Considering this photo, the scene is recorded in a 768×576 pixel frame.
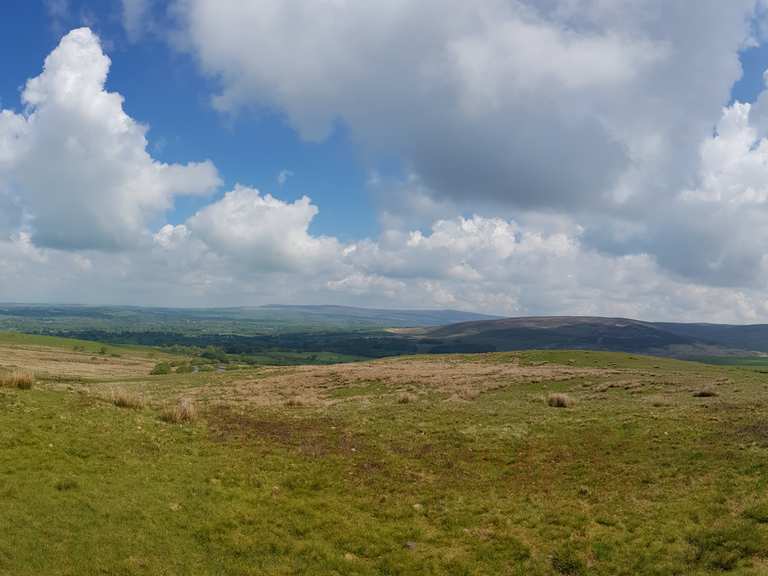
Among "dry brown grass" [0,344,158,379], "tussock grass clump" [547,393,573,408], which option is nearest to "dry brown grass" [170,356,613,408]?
"tussock grass clump" [547,393,573,408]

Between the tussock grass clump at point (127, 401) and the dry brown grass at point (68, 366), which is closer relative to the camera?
the tussock grass clump at point (127, 401)

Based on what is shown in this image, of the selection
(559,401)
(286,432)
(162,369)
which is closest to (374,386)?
(559,401)

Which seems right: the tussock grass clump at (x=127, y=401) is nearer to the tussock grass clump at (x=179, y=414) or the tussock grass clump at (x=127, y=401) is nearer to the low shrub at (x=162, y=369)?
the tussock grass clump at (x=179, y=414)

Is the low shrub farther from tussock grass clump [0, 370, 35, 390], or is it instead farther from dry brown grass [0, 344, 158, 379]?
tussock grass clump [0, 370, 35, 390]

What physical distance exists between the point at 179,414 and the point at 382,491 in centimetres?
1441

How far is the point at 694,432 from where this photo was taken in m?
24.8

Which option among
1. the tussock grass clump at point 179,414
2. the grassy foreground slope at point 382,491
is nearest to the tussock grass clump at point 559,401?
the grassy foreground slope at point 382,491

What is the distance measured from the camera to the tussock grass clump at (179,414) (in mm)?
27734

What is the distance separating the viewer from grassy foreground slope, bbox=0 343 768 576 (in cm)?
1421

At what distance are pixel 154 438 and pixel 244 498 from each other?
7.76 m

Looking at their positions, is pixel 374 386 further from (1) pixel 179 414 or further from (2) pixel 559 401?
(1) pixel 179 414

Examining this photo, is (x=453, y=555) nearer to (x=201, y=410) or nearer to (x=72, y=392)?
(x=201, y=410)

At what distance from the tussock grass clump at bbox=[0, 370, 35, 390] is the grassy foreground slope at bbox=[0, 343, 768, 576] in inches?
66.9

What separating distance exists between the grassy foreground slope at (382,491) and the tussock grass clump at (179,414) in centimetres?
71
